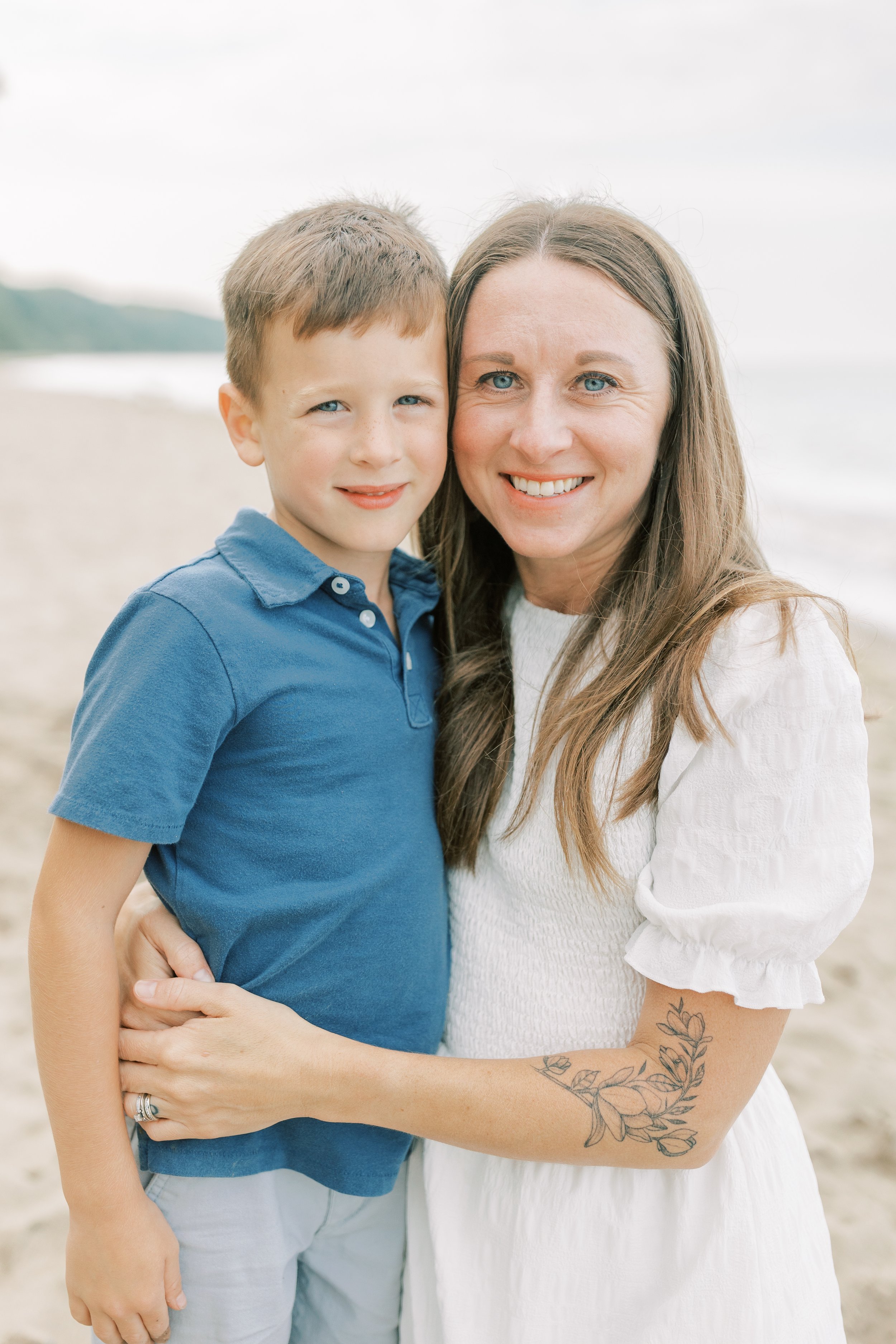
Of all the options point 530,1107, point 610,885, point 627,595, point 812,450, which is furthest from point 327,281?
point 812,450

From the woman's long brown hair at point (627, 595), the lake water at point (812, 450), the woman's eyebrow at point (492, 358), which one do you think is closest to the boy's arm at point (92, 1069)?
the woman's long brown hair at point (627, 595)

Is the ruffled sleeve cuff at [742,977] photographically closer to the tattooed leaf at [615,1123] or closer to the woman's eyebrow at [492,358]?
the tattooed leaf at [615,1123]

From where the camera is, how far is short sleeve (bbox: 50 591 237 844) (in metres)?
1.19

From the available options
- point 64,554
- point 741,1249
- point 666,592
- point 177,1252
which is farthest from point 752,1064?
point 64,554

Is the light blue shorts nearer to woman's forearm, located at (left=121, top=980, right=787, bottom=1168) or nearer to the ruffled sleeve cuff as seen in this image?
woman's forearm, located at (left=121, top=980, right=787, bottom=1168)

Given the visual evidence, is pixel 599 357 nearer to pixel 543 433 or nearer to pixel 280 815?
pixel 543 433

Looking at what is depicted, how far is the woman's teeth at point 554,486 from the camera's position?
1562 mm

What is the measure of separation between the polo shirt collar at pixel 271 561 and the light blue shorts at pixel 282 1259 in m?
0.87

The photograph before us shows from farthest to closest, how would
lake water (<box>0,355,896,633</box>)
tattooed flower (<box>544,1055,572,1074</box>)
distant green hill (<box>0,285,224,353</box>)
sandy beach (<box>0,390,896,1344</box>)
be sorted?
distant green hill (<box>0,285,224,353</box>) → lake water (<box>0,355,896,633</box>) → sandy beach (<box>0,390,896,1344</box>) → tattooed flower (<box>544,1055,572,1074</box>)

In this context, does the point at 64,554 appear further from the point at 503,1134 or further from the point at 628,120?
the point at 628,120

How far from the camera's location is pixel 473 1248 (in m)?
1.43

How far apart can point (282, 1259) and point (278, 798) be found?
0.70 meters

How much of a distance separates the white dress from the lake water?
0.39 m

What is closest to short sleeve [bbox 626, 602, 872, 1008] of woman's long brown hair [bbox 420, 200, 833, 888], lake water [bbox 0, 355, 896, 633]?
woman's long brown hair [bbox 420, 200, 833, 888]
